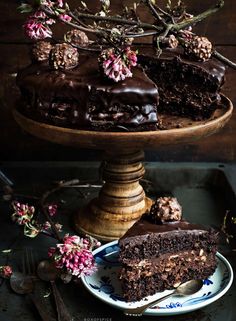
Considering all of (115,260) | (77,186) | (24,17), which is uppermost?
(24,17)

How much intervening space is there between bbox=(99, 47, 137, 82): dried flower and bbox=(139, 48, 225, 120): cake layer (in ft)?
0.48

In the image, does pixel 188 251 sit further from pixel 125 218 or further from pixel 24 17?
pixel 24 17

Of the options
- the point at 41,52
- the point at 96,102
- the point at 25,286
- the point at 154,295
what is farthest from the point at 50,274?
→ the point at 41,52

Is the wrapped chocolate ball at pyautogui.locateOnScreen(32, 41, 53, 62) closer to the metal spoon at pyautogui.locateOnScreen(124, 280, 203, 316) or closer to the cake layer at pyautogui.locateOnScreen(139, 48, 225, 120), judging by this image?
the cake layer at pyautogui.locateOnScreen(139, 48, 225, 120)

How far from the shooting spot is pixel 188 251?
3.24 ft

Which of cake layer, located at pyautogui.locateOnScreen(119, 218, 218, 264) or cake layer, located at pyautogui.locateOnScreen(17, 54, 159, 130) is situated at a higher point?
cake layer, located at pyautogui.locateOnScreen(17, 54, 159, 130)

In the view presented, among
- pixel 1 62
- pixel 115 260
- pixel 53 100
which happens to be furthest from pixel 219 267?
pixel 1 62

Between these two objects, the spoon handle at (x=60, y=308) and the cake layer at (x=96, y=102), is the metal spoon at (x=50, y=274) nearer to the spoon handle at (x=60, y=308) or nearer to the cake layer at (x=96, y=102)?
the spoon handle at (x=60, y=308)

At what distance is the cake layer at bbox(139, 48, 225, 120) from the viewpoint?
3.72 feet

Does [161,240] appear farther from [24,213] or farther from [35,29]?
[35,29]

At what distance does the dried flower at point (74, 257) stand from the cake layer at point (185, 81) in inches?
13.7

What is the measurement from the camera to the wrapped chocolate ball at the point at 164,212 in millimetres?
980

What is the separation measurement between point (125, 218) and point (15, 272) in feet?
0.81

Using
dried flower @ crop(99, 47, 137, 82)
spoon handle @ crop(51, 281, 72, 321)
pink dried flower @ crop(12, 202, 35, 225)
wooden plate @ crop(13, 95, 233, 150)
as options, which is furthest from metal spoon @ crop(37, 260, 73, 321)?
dried flower @ crop(99, 47, 137, 82)
